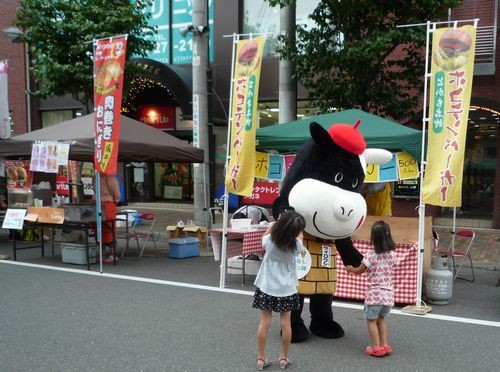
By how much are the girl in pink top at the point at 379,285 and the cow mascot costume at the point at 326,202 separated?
0.26 metres

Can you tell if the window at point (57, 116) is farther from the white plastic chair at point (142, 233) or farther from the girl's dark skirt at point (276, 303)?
the girl's dark skirt at point (276, 303)

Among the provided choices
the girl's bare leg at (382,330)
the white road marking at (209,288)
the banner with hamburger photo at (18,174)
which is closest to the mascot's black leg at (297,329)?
the girl's bare leg at (382,330)

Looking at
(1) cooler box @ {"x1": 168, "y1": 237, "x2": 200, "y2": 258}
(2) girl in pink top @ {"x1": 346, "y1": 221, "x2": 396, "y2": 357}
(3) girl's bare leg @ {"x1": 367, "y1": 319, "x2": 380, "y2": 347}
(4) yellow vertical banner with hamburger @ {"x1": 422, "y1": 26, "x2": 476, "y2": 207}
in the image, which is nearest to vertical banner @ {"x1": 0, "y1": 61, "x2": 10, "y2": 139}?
(1) cooler box @ {"x1": 168, "y1": 237, "x2": 200, "y2": 258}

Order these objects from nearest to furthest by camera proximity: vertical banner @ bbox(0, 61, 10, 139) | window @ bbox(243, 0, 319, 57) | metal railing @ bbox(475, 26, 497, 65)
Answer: vertical banner @ bbox(0, 61, 10, 139), metal railing @ bbox(475, 26, 497, 65), window @ bbox(243, 0, 319, 57)

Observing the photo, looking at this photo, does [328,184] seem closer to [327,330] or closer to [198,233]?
[327,330]

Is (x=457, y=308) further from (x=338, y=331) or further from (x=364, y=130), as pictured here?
(x=364, y=130)

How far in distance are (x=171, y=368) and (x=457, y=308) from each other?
12.4 feet

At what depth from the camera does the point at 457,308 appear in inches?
250

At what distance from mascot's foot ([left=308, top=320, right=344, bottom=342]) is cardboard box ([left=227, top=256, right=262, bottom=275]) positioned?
2679 mm

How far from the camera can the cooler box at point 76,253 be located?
29.1 feet

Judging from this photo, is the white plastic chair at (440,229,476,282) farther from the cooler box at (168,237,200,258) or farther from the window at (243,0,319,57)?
the window at (243,0,319,57)

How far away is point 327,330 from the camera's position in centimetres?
515

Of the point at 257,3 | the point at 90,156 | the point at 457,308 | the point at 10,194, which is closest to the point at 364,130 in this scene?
the point at 457,308

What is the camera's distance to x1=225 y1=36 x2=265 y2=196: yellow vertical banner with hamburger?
691 cm
